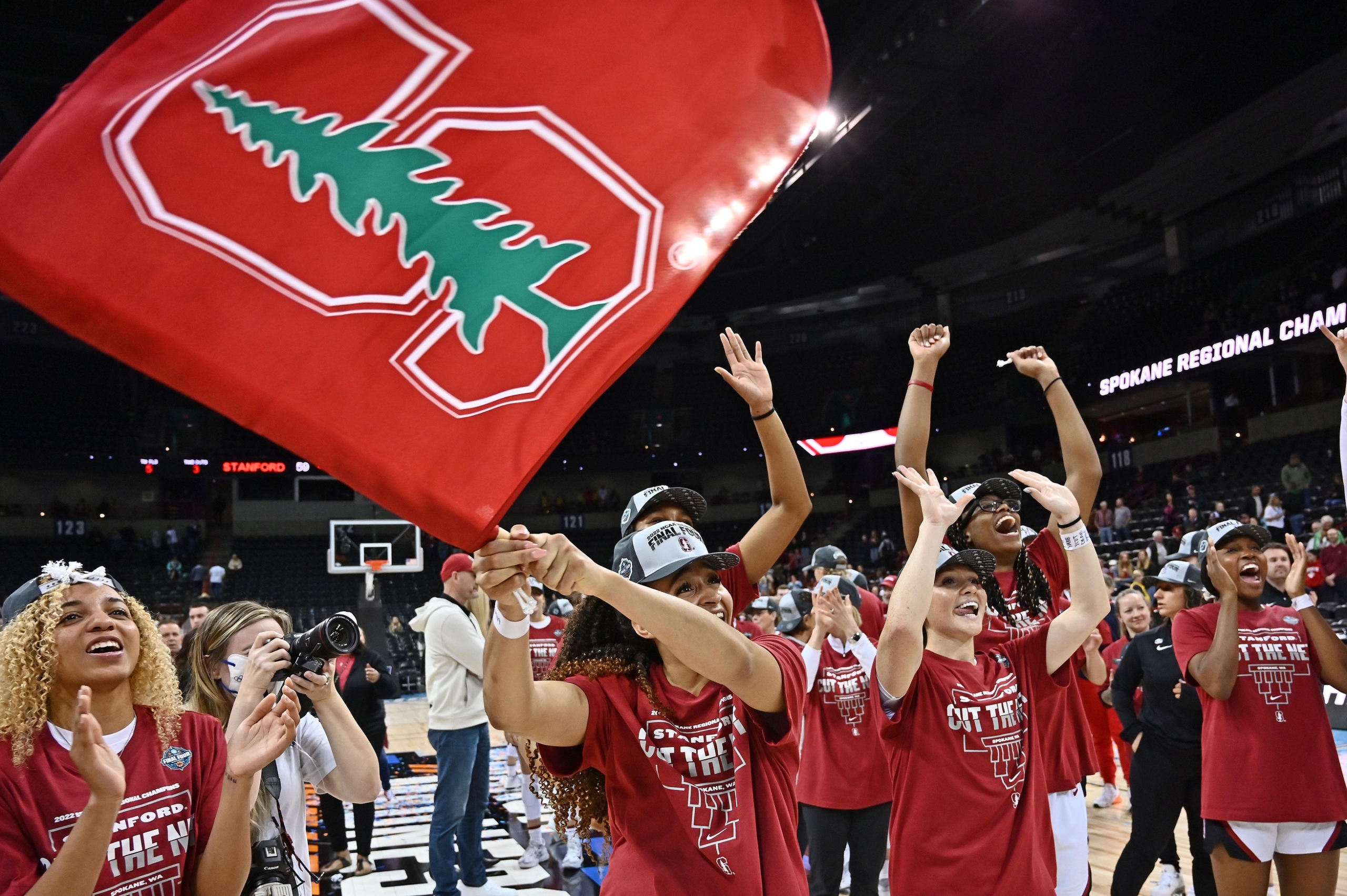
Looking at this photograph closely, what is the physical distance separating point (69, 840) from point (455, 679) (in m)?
3.74

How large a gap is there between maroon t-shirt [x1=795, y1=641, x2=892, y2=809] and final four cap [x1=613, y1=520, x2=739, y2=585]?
6.47 feet

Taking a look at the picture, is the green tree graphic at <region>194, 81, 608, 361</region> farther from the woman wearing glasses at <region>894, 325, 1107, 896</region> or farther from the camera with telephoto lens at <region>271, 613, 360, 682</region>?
the woman wearing glasses at <region>894, 325, 1107, 896</region>

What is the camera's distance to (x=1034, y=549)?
3.76 m

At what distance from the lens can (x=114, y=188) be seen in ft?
5.43

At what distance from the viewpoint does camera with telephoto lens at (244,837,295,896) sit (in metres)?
2.38

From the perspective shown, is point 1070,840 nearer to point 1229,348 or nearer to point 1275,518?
point 1275,518

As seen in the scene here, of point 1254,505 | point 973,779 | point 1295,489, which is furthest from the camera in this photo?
point 1295,489

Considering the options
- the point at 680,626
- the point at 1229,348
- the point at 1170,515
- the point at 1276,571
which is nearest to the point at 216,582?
the point at 1170,515

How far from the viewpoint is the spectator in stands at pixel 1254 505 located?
14773mm

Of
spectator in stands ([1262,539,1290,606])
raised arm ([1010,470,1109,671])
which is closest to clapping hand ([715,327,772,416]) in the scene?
raised arm ([1010,470,1109,671])

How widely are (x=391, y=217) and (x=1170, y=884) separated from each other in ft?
16.6

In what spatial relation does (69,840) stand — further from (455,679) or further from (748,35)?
(455,679)

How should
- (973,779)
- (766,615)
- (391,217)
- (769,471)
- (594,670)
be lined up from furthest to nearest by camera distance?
1. (766,615)
2. (769,471)
3. (973,779)
4. (594,670)
5. (391,217)

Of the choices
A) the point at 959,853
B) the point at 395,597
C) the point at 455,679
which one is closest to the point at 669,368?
the point at 395,597
